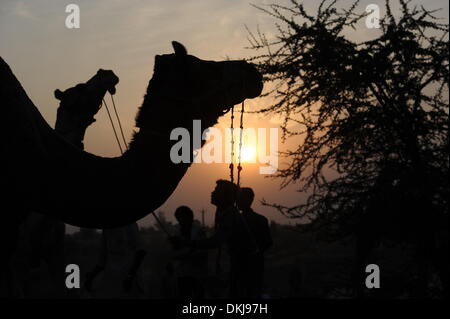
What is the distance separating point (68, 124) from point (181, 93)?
4772 millimetres

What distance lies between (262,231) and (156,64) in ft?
20.9

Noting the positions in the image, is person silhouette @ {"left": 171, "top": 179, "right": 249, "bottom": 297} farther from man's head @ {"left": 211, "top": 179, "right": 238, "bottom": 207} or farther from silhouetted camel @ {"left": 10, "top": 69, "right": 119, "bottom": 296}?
silhouetted camel @ {"left": 10, "top": 69, "right": 119, "bottom": 296}

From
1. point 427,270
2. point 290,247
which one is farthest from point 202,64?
point 290,247

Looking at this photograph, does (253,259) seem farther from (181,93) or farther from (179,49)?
(179,49)

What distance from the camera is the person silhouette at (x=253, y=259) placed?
437 inches

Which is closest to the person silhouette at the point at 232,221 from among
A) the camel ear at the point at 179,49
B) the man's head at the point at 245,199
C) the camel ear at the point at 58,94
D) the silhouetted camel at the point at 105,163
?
the man's head at the point at 245,199

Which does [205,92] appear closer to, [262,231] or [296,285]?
[262,231]

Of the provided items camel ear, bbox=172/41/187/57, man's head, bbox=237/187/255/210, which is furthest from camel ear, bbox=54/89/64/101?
camel ear, bbox=172/41/187/57

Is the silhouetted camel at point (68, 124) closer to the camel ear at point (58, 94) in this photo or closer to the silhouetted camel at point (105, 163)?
the camel ear at point (58, 94)

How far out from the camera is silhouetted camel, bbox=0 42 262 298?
5113mm

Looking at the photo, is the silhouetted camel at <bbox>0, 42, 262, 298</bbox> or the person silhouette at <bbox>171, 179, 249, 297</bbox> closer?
the silhouetted camel at <bbox>0, 42, 262, 298</bbox>

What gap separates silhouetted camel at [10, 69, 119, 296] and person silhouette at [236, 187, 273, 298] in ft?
7.36

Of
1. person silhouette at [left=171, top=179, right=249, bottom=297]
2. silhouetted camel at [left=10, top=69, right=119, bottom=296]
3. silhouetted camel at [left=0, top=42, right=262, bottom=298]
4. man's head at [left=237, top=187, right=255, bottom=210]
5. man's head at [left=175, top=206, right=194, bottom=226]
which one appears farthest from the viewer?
man's head at [left=237, top=187, right=255, bottom=210]

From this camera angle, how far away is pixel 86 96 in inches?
390
